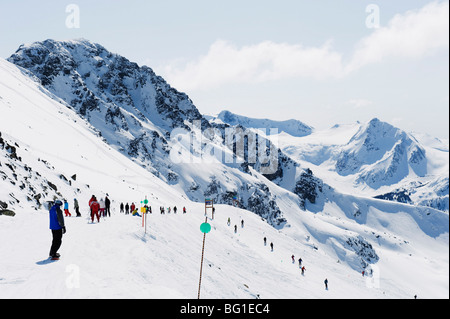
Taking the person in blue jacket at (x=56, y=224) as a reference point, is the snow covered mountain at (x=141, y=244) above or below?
below

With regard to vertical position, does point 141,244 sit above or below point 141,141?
below

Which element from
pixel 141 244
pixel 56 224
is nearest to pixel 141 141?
pixel 141 244

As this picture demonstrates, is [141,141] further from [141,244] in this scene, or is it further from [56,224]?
[56,224]

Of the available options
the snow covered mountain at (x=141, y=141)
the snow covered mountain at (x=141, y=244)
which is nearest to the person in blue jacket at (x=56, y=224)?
the snow covered mountain at (x=141, y=244)

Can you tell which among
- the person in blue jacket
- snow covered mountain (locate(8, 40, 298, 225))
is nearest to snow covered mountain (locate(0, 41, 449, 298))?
the person in blue jacket

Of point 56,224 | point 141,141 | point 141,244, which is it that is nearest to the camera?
point 56,224

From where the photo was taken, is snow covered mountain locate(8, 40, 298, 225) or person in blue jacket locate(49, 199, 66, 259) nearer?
person in blue jacket locate(49, 199, 66, 259)

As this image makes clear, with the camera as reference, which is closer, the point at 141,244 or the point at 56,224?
the point at 56,224

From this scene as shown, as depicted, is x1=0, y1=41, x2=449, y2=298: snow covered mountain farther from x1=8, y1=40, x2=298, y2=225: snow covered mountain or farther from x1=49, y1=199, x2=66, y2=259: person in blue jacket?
x1=8, y1=40, x2=298, y2=225: snow covered mountain

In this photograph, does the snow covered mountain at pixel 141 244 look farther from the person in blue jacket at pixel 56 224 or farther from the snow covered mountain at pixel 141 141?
the snow covered mountain at pixel 141 141

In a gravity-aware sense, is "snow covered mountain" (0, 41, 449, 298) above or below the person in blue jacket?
below

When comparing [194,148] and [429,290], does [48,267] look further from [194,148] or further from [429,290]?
[194,148]

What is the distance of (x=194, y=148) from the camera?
190750 mm
